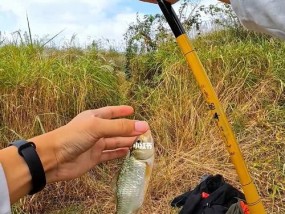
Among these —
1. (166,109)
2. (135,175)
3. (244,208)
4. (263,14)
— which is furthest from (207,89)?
(166,109)

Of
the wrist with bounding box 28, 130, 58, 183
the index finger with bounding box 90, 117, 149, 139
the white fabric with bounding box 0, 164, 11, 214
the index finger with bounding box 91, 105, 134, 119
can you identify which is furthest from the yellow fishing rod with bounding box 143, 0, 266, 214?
the white fabric with bounding box 0, 164, 11, 214

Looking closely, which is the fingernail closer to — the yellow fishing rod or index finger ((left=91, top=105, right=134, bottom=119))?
index finger ((left=91, top=105, right=134, bottom=119))

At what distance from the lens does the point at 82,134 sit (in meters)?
1.27

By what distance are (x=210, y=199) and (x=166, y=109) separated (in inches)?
76.3

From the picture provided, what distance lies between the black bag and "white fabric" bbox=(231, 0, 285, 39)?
6.41ft

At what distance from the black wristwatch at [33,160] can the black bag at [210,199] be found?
175cm

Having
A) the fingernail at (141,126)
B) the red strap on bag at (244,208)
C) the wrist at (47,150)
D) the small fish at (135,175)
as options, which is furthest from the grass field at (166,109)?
the wrist at (47,150)

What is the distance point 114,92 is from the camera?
485 cm

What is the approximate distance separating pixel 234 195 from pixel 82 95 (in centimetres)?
189

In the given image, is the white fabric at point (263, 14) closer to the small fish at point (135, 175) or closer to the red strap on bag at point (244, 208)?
the small fish at point (135, 175)

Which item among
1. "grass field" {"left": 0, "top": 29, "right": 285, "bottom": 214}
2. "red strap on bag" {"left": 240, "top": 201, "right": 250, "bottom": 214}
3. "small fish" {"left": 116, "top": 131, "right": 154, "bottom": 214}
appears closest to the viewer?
"small fish" {"left": 116, "top": 131, "right": 154, "bottom": 214}

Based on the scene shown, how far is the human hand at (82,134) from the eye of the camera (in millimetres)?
1263

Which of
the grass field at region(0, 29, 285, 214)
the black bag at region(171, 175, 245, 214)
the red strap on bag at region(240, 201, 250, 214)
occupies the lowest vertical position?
the red strap on bag at region(240, 201, 250, 214)

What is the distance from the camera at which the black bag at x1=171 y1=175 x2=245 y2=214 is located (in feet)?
9.20
